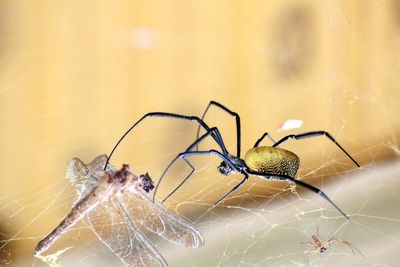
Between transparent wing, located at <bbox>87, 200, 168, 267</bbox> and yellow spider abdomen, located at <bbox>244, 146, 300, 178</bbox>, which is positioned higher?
yellow spider abdomen, located at <bbox>244, 146, 300, 178</bbox>

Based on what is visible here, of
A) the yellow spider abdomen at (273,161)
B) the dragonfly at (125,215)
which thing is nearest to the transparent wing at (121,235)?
the dragonfly at (125,215)

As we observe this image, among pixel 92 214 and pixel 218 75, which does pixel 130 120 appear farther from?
pixel 92 214

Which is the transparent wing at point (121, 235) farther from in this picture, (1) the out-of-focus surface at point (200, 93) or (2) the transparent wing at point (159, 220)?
(1) the out-of-focus surface at point (200, 93)

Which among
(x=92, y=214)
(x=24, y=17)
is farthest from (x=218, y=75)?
(x=92, y=214)

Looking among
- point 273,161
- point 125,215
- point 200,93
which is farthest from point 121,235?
point 200,93

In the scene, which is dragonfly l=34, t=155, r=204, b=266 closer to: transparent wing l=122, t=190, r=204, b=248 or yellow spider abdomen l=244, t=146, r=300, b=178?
transparent wing l=122, t=190, r=204, b=248

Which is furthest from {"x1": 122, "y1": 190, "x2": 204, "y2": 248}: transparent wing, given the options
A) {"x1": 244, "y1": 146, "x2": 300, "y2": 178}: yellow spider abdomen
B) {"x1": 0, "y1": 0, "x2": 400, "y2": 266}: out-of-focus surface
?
→ {"x1": 0, "y1": 0, "x2": 400, "y2": 266}: out-of-focus surface
